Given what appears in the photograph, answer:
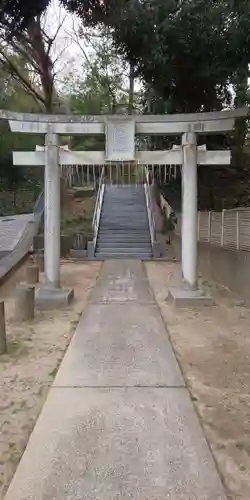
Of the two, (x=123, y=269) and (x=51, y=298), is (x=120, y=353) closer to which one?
(x=51, y=298)

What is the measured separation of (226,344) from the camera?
20.3 ft

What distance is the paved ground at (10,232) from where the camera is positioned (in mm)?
16391

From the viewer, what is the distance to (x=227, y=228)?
10.8 meters

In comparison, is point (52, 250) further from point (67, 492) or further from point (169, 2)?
point (67, 492)

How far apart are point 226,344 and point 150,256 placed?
35.1 feet

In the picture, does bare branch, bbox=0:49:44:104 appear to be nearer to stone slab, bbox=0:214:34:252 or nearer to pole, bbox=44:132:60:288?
stone slab, bbox=0:214:34:252

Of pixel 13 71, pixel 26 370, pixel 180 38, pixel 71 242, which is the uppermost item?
pixel 13 71

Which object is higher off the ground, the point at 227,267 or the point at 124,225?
the point at 124,225

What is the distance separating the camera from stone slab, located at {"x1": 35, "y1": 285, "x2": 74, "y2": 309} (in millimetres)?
8664

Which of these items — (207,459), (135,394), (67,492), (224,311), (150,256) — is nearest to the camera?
(67,492)

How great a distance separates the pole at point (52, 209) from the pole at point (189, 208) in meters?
2.46

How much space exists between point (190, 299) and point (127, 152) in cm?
297

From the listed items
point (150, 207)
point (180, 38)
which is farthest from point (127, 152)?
point (150, 207)

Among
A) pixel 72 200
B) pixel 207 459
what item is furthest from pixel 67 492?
pixel 72 200
